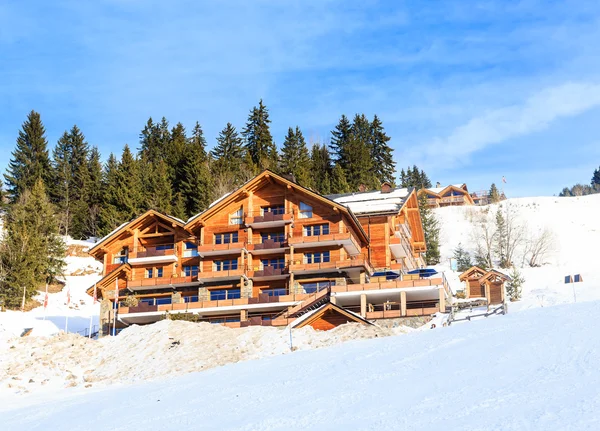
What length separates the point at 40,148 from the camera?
83938 mm

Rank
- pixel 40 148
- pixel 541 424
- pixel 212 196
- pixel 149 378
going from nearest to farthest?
pixel 541 424 < pixel 149 378 < pixel 212 196 < pixel 40 148

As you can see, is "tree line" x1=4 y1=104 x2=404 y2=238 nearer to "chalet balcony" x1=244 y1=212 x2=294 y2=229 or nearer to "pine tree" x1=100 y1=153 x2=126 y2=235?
"pine tree" x1=100 y1=153 x2=126 y2=235

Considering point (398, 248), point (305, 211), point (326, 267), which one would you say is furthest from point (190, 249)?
point (398, 248)

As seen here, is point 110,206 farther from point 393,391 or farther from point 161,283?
point 393,391

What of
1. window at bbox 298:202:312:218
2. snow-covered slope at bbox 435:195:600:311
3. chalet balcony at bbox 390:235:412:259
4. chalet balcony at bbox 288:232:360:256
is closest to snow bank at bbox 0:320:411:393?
chalet balcony at bbox 288:232:360:256

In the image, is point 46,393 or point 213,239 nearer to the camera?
point 46,393

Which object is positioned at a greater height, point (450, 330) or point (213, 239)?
point (213, 239)

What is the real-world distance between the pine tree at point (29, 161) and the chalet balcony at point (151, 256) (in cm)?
3244

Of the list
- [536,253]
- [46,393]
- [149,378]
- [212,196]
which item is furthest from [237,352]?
[536,253]

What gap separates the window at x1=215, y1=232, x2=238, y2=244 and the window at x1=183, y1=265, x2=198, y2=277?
2.66 metres

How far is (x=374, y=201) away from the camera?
56812 mm

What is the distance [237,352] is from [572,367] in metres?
20.7

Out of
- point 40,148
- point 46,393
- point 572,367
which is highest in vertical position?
point 40,148

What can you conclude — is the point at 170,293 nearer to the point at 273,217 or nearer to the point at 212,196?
the point at 273,217
